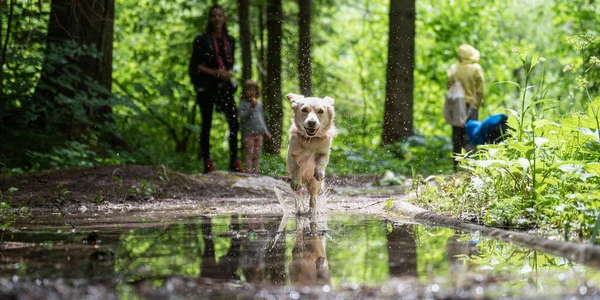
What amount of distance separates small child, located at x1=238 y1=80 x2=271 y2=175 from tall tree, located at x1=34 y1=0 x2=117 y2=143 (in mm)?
2537

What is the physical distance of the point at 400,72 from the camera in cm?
1872

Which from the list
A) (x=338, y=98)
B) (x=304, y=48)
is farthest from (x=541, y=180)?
(x=338, y=98)

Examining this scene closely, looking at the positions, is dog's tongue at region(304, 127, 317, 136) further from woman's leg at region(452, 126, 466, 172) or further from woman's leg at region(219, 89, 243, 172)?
woman's leg at region(452, 126, 466, 172)

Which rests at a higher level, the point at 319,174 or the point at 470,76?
the point at 470,76

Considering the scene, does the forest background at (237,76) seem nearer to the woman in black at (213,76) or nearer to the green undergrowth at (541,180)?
the green undergrowth at (541,180)

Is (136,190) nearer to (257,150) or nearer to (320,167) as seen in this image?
(320,167)

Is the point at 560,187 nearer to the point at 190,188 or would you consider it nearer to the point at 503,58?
the point at 190,188

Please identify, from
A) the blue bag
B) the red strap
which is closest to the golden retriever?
the blue bag

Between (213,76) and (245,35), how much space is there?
7.04 metres

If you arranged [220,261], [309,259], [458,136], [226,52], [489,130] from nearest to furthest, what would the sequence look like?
1. [220,261]
2. [309,259]
3. [489,130]
4. [226,52]
5. [458,136]

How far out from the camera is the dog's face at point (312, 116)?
27.4ft

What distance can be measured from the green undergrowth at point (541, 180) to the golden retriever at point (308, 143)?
5.21 feet

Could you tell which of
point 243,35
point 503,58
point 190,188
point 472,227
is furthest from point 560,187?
point 503,58

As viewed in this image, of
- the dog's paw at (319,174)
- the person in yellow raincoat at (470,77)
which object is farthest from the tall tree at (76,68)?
the person in yellow raincoat at (470,77)
